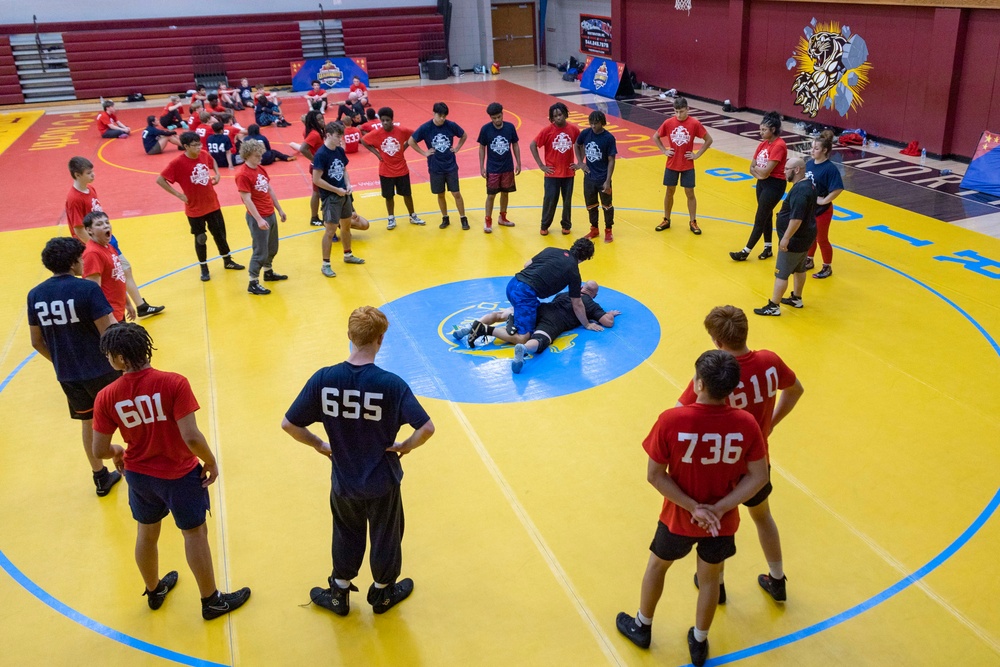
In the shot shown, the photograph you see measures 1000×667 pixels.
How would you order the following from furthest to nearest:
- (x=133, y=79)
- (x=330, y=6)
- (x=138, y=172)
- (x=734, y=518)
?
1. (x=330, y=6)
2. (x=133, y=79)
3. (x=138, y=172)
4. (x=734, y=518)

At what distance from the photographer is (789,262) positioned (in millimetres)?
9195

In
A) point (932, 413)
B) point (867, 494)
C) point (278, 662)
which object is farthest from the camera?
point (932, 413)

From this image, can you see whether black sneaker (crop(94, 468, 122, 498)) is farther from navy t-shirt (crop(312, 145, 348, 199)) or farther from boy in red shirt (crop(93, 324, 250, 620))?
navy t-shirt (crop(312, 145, 348, 199))

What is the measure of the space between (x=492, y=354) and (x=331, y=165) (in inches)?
158

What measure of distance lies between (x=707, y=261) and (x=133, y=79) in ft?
83.0

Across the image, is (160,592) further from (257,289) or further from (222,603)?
(257,289)

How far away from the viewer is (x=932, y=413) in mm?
7410

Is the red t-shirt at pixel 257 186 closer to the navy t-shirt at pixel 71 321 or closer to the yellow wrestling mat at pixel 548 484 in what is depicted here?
the yellow wrestling mat at pixel 548 484

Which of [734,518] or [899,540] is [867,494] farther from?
[734,518]

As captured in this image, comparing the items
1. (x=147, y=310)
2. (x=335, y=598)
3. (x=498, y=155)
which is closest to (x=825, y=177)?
(x=498, y=155)

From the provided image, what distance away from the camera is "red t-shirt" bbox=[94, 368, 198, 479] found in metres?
4.62

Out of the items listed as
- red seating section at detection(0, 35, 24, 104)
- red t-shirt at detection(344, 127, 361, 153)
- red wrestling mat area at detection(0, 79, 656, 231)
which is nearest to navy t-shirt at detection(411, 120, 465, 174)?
red wrestling mat area at detection(0, 79, 656, 231)

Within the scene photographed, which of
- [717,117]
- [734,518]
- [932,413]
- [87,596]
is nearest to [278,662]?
[87,596]

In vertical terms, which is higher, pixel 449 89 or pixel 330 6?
pixel 330 6
